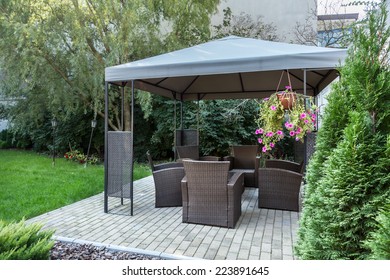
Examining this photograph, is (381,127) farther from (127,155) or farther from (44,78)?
(44,78)

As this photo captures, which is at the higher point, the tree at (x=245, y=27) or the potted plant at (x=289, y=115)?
the tree at (x=245, y=27)

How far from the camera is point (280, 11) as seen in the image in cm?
1110

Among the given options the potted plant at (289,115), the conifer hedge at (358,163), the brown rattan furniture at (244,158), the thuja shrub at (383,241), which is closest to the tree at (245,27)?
the brown rattan furniture at (244,158)

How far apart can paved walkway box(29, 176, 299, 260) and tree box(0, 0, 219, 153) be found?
4.77 metres

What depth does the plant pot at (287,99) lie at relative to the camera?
3125 mm

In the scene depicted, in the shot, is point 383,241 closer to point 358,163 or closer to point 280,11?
point 358,163

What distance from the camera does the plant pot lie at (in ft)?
10.3

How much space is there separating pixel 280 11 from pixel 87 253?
11160mm

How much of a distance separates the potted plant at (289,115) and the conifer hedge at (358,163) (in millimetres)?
1172

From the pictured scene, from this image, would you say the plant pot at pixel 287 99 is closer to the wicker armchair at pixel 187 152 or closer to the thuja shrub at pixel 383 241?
the thuja shrub at pixel 383 241

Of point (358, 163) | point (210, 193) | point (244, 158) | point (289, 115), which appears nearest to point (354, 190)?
point (358, 163)

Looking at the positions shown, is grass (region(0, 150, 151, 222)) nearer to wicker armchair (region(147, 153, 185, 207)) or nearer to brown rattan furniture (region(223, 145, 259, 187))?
wicker armchair (region(147, 153, 185, 207))

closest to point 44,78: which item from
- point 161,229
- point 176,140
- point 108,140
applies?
point 176,140

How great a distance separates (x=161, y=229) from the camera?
3.47 m
